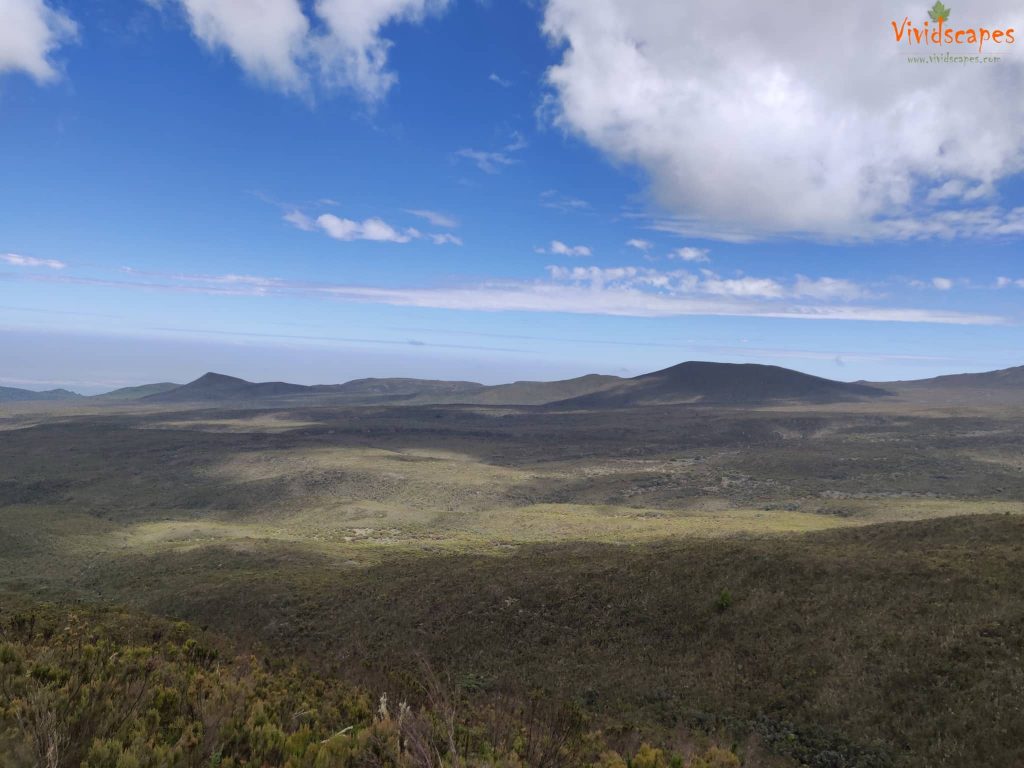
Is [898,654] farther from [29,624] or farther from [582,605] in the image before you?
[29,624]

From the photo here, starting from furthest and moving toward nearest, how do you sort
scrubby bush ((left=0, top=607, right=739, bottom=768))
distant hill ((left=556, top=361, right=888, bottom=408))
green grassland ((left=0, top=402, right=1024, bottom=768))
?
distant hill ((left=556, top=361, right=888, bottom=408)), green grassland ((left=0, top=402, right=1024, bottom=768)), scrubby bush ((left=0, top=607, right=739, bottom=768))

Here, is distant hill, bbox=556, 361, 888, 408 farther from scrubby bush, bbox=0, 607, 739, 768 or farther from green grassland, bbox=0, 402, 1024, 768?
scrubby bush, bbox=0, 607, 739, 768

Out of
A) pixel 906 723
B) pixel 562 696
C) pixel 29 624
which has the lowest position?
pixel 562 696

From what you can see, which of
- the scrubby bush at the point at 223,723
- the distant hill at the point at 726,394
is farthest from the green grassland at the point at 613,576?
the distant hill at the point at 726,394

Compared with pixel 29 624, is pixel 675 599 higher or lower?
lower

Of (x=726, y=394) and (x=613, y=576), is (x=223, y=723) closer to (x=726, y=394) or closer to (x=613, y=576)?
(x=613, y=576)

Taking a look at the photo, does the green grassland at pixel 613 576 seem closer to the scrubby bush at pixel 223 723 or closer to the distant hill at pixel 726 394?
the scrubby bush at pixel 223 723

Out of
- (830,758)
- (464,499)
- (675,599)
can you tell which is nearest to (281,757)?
(830,758)

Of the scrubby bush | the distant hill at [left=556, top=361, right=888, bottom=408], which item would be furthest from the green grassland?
the distant hill at [left=556, top=361, right=888, bottom=408]

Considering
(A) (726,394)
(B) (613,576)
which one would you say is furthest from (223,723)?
(A) (726,394)
